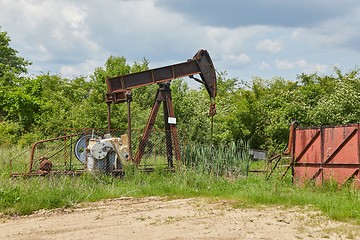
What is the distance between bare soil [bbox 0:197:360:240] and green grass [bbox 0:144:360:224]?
397 mm

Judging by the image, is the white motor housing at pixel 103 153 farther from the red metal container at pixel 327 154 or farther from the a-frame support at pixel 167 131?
the red metal container at pixel 327 154

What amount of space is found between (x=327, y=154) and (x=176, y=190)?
13.1 feet

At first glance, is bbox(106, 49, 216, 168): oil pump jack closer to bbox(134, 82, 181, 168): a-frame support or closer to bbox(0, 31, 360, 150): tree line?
bbox(134, 82, 181, 168): a-frame support

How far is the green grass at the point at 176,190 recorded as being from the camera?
10656 mm

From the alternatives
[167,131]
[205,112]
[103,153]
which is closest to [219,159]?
[167,131]

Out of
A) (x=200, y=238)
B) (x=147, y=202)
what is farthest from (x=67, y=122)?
(x=200, y=238)

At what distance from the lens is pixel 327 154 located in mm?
13508

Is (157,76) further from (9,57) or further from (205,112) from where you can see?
(9,57)

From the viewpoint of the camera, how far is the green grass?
35.0 feet

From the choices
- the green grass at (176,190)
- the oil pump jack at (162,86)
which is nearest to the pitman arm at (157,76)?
the oil pump jack at (162,86)

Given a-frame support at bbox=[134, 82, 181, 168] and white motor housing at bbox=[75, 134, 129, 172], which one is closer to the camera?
white motor housing at bbox=[75, 134, 129, 172]

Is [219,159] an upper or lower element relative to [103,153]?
lower

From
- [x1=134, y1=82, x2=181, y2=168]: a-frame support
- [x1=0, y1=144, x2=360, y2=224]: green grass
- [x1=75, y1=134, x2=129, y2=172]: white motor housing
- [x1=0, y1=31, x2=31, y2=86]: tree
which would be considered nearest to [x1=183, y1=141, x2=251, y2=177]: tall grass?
[x1=0, y1=144, x2=360, y2=224]: green grass

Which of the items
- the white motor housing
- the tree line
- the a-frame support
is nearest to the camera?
the white motor housing
